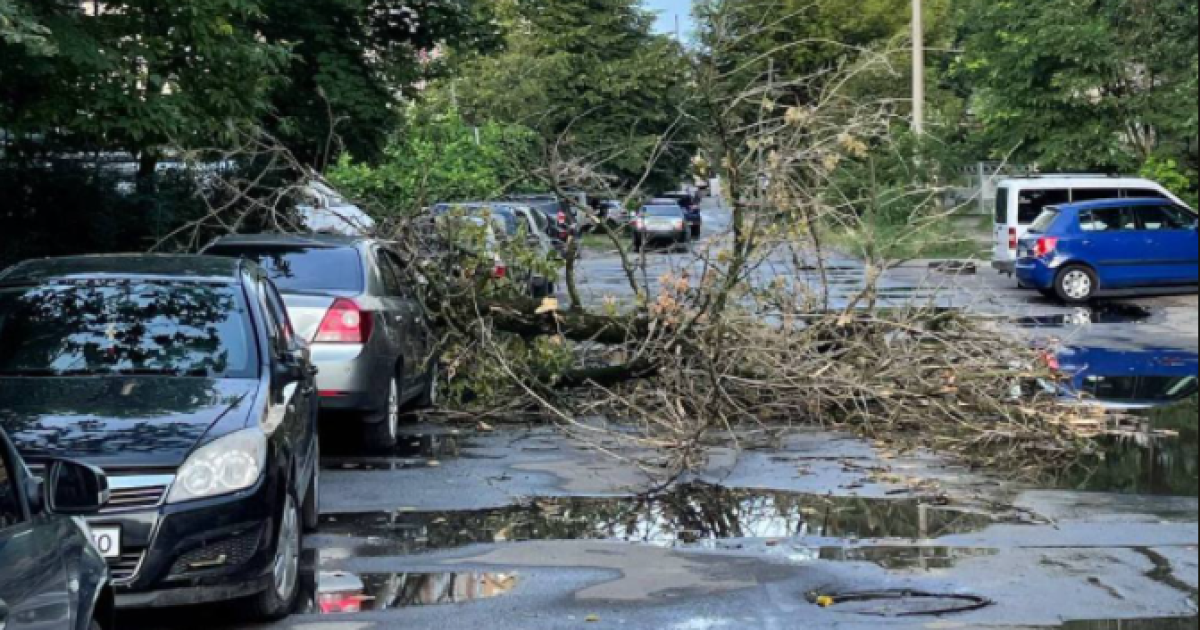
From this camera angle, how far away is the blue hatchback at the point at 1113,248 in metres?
25.8

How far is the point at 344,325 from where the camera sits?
1130 cm

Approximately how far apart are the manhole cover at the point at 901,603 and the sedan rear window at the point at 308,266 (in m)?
5.32

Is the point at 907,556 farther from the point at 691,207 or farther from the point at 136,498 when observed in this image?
the point at 691,207

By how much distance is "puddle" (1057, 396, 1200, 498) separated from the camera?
10375 millimetres

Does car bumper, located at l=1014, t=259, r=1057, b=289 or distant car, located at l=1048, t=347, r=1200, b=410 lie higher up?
car bumper, located at l=1014, t=259, r=1057, b=289

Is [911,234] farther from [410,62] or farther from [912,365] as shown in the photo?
[410,62]

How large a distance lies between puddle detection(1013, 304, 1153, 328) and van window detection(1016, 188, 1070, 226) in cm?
431

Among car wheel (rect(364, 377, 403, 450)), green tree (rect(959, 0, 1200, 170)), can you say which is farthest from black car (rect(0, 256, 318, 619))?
green tree (rect(959, 0, 1200, 170))

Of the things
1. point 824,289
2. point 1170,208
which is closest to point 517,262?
point 824,289

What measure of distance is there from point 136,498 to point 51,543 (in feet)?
6.56

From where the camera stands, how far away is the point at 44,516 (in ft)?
15.2

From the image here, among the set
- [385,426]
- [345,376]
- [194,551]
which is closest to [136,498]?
[194,551]

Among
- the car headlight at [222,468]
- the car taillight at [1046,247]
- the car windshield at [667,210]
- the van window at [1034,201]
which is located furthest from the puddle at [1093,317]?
the car windshield at [667,210]

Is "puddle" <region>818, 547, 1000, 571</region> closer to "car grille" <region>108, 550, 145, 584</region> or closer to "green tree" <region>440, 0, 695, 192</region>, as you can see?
"car grille" <region>108, 550, 145, 584</region>
